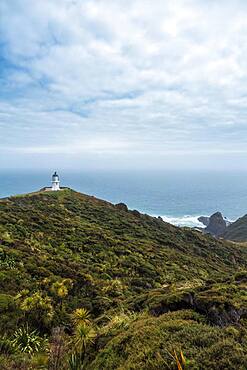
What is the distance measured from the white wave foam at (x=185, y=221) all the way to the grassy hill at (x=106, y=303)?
246ft

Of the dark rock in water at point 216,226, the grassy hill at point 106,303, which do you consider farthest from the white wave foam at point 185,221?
the grassy hill at point 106,303

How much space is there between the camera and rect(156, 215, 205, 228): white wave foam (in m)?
105

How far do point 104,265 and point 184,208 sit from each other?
387ft

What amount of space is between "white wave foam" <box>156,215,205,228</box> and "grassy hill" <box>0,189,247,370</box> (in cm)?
7505

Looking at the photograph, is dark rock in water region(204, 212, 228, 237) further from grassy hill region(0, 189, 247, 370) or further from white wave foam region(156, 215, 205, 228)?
grassy hill region(0, 189, 247, 370)

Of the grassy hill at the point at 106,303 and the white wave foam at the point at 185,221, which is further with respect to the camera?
the white wave foam at the point at 185,221

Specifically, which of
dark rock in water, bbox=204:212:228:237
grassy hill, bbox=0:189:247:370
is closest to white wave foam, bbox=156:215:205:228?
dark rock in water, bbox=204:212:228:237

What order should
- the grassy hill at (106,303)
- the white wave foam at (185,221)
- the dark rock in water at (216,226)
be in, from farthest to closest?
the white wave foam at (185,221) < the dark rock in water at (216,226) < the grassy hill at (106,303)

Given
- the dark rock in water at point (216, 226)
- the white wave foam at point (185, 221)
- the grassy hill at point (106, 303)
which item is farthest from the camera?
the white wave foam at point (185, 221)

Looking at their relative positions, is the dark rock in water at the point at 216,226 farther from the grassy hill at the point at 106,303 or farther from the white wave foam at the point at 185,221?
the grassy hill at the point at 106,303

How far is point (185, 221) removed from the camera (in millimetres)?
110500

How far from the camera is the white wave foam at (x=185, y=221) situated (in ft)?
345

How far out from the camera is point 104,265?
2217 cm

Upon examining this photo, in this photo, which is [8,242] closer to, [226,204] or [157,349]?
[157,349]
